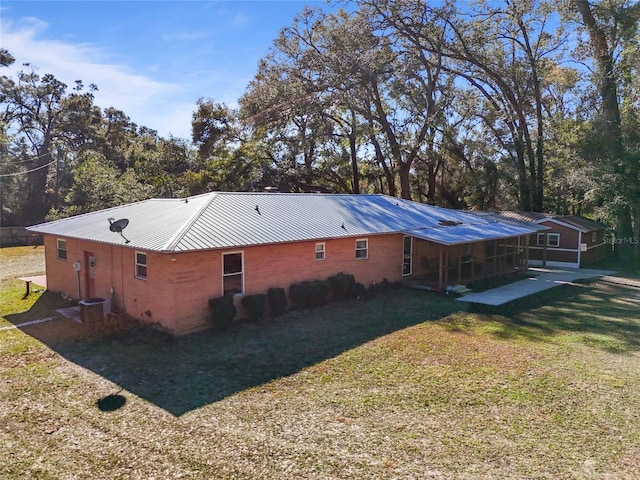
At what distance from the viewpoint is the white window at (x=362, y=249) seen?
54.4 ft

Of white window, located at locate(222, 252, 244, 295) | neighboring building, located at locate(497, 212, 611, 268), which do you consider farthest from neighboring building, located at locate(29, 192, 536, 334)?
neighboring building, located at locate(497, 212, 611, 268)

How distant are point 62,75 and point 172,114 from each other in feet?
50.6

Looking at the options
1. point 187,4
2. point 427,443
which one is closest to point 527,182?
point 187,4

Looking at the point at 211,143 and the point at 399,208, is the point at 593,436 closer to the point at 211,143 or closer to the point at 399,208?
the point at 399,208

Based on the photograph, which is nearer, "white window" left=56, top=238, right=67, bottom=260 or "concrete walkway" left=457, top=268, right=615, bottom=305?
"white window" left=56, top=238, right=67, bottom=260

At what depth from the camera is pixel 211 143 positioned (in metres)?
35.1

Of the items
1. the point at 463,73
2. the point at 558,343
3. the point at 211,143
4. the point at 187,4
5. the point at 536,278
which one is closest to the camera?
the point at 558,343

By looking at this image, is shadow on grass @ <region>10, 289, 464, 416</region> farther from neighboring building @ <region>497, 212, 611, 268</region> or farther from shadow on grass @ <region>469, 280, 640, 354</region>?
neighboring building @ <region>497, 212, 611, 268</region>

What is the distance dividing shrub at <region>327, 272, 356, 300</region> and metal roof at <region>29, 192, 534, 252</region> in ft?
4.74

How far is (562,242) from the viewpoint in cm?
2456

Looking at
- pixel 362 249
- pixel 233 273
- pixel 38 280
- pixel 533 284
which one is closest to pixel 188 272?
pixel 233 273

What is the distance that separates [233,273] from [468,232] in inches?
426

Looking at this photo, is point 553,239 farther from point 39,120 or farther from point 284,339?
point 39,120

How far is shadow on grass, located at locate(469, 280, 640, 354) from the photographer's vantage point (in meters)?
11.8
